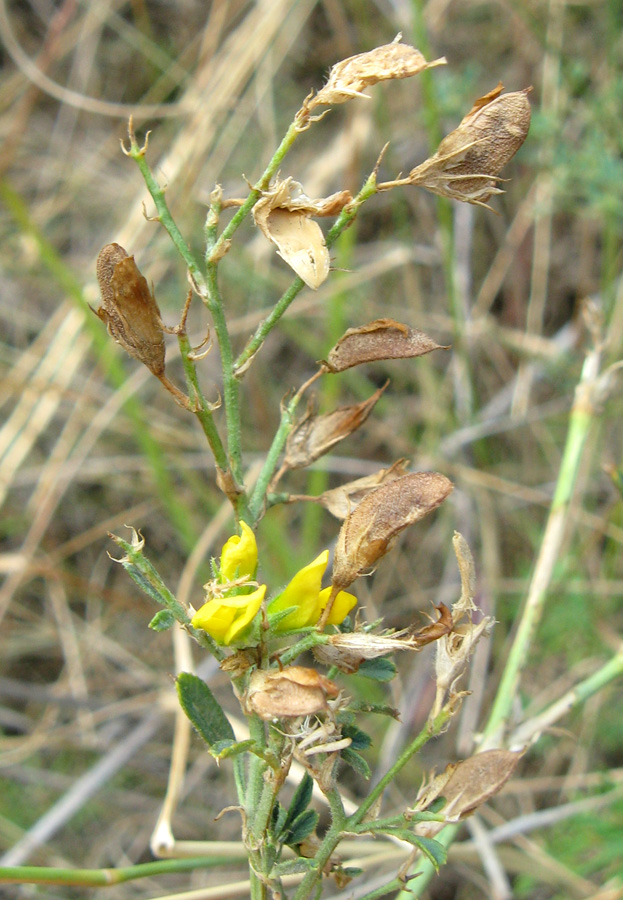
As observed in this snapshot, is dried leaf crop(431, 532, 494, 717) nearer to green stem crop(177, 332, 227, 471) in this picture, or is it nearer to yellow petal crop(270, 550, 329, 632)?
yellow petal crop(270, 550, 329, 632)

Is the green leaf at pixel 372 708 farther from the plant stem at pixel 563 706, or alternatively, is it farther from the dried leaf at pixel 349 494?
the plant stem at pixel 563 706

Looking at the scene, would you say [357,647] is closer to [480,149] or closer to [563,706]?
[480,149]

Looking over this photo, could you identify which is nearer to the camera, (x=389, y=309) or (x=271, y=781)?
(x=271, y=781)

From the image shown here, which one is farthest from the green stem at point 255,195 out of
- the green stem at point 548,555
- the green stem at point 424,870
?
A: the green stem at point 548,555

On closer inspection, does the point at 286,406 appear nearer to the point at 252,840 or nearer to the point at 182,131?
the point at 252,840

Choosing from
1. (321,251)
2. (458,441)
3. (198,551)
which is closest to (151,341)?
(321,251)
